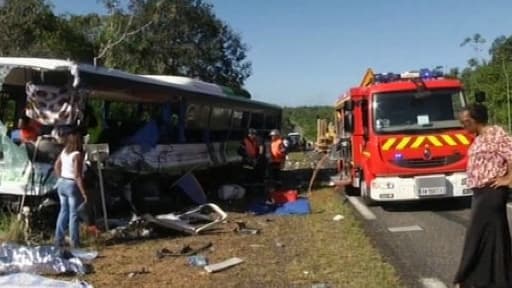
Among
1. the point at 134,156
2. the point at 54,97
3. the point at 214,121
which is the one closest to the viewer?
the point at 54,97

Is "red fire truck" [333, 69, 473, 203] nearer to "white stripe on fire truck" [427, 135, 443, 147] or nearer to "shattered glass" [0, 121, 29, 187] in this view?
"white stripe on fire truck" [427, 135, 443, 147]

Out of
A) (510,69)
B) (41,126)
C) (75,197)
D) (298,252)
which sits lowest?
(298,252)

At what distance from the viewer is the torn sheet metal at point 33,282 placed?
771 cm

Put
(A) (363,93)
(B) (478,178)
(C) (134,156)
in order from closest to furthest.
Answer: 1. (B) (478,178)
2. (C) (134,156)
3. (A) (363,93)

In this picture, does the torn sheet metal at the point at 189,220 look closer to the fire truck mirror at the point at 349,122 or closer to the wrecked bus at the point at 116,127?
the wrecked bus at the point at 116,127

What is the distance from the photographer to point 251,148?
2167 cm

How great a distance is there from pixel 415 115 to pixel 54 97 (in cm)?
701

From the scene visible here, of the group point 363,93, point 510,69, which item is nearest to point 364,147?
point 363,93

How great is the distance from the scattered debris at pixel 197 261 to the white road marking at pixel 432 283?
9.06 ft

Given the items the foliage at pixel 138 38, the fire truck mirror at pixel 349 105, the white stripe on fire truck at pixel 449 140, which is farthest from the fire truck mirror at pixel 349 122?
the foliage at pixel 138 38

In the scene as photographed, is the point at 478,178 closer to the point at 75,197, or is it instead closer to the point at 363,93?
the point at 75,197

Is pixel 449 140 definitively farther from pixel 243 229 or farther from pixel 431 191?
pixel 243 229

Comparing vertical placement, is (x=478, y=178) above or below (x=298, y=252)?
above

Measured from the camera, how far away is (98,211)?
42.3 ft
